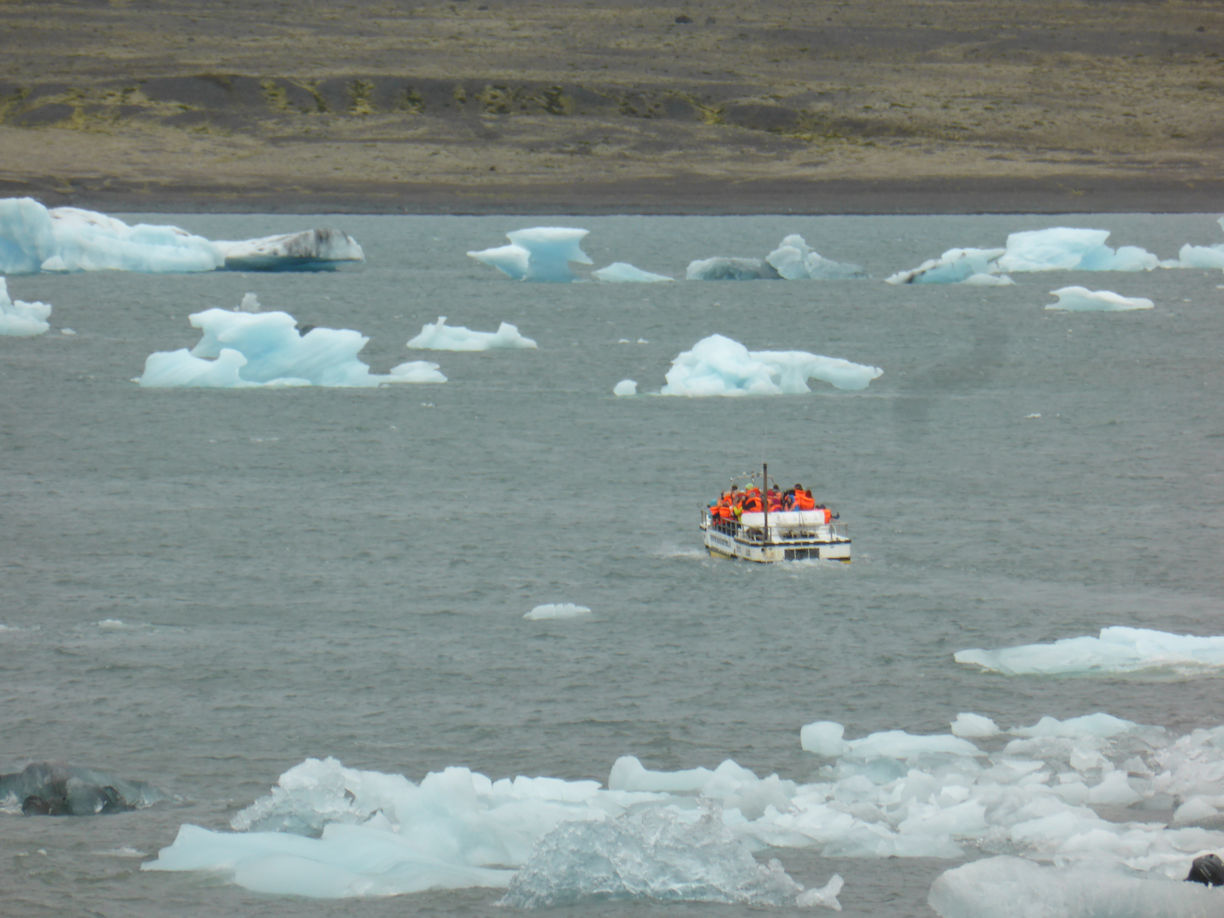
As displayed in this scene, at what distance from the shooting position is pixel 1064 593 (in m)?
26.0

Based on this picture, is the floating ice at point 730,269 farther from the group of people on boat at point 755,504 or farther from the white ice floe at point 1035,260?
the group of people on boat at point 755,504

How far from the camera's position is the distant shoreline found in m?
107

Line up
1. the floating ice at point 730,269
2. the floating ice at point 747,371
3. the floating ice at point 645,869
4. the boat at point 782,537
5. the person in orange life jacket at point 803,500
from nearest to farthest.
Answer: the floating ice at point 645,869
the boat at point 782,537
the person in orange life jacket at point 803,500
the floating ice at point 747,371
the floating ice at point 730,269

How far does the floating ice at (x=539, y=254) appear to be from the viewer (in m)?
69.2

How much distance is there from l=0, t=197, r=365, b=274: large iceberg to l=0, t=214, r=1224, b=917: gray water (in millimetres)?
14054

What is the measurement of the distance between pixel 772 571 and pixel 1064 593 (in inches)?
171

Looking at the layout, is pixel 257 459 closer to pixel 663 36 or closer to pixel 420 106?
pixel 420 106

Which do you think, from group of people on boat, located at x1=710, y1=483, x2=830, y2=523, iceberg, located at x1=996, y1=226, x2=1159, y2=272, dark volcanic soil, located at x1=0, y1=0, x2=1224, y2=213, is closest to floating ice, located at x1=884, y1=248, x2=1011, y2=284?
iceberg, located at x1=996, y1=226, x2=1159, y2=272

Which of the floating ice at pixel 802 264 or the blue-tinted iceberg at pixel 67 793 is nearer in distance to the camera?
the blue-tinted iceberg at pixel 67 793

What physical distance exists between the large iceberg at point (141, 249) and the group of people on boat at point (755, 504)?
44.0 metres

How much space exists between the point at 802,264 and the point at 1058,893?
62.0 m

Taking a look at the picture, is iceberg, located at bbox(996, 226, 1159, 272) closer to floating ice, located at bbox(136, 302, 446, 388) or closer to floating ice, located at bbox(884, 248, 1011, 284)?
floating ice, located at bbox(884, 248, 1011, 284)

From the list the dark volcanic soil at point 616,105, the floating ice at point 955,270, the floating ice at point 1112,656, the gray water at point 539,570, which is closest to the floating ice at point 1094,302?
the floating ice at point 955,270

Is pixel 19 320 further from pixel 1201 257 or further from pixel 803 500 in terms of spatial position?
pixel 1201 257
